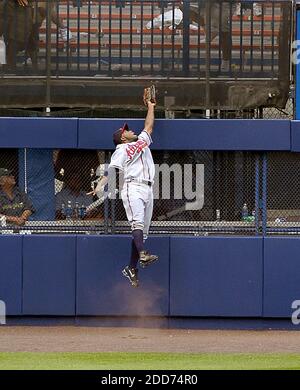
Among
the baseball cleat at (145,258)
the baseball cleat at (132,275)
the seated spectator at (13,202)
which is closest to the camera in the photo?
the baseball cleat at (145,258)

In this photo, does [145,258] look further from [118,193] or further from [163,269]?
[118,193]

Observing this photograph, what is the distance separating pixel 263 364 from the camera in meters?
10.8

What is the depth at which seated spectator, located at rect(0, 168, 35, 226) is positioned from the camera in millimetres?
13523

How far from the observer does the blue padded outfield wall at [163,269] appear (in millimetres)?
13281

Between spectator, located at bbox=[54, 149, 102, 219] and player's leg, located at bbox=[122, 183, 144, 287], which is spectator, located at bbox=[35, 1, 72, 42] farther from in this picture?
player's leg, located at bbox=[122, 183, 144, 287]

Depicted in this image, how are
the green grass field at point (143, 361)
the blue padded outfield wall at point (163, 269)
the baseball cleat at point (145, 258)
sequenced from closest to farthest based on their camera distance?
the green grass field at point (143, 361)
the baseball cleat at point (145, 258)
the blue padded outfield wall at point (163, 269)

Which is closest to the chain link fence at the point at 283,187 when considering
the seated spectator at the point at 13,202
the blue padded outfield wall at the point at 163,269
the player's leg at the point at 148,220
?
the blue padded outfield wall at the point at 163,269

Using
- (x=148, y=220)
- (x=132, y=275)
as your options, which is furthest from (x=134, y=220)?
(x=132, y=275)

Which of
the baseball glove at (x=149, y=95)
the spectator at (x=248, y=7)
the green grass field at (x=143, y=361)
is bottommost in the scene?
the green grass field at (x=143, y=361)

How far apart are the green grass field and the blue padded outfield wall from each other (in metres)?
1.80

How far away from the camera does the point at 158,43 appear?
562 inches

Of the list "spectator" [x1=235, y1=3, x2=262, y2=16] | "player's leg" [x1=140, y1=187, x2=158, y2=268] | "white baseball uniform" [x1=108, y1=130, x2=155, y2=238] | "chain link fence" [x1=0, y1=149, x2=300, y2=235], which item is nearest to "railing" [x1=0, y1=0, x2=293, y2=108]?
"spectator" [x1=235, y1=3, x2=262, y2=16]

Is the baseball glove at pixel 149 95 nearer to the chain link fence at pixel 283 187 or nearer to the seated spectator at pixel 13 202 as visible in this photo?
the chain link fence at pixel 283 187

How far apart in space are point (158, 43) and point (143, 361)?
4.55 m
